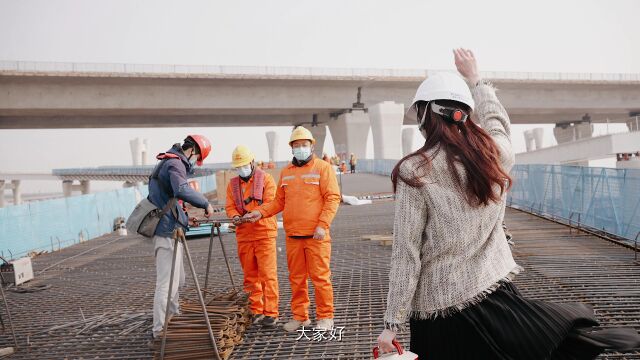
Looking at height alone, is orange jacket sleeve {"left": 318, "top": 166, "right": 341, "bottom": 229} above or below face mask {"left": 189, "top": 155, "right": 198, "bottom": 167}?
below

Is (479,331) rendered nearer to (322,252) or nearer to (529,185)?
(322,252)

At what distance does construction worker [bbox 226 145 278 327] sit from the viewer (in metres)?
4.77

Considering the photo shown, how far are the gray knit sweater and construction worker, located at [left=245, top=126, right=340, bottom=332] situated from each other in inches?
101

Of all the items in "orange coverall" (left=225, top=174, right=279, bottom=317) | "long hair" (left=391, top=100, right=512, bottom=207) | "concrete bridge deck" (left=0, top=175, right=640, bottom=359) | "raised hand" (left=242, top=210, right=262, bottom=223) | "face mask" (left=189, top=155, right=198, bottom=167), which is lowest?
"concrete bridge deck" (left=0, top=175, right=640, bottom=359)

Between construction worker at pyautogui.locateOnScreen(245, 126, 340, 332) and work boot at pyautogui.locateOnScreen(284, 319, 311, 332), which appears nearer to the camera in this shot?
construction worker at pyautogui.locateOnScreen(245, 126, 340, 332)

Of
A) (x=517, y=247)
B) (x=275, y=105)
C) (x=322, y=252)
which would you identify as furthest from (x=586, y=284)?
(x=275, y=105)

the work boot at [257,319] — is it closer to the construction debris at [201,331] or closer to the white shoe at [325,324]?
the construction debris at [201,331]

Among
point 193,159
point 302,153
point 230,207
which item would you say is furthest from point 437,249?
point 230,207

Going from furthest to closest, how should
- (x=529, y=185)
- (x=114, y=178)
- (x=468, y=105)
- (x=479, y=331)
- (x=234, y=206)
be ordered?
(x=114, y=178)
(x=529, y=185)
(x=234, y=206)
(x=468, y=105)
(x=479, y=331)

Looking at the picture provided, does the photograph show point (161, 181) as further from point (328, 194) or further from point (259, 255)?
point (328, 194)

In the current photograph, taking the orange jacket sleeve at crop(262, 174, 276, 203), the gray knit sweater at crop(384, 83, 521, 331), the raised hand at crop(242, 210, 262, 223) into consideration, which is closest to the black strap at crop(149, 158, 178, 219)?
the raised hand at crop(242, 210, 262, 223)

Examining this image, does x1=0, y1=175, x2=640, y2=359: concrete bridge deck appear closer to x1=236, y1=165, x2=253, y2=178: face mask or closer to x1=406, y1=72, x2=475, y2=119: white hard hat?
x1=236, y1=165, x2=253, y2=178: face mask

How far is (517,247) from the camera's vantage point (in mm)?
8156

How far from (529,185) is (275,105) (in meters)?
25.6
